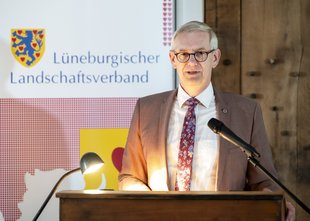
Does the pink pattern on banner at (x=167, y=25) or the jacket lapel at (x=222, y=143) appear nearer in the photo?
the jacket lapel at (x=222, y=143)

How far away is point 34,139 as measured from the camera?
336 centimetres

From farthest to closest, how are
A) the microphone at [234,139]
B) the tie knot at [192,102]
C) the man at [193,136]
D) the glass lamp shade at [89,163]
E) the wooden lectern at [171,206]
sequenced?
the tie knot at [192,102] → the man at [193,136] → the glass lamp shade at [89,163] → the microphone at [234,139] → the wooden lectern at [171,206]

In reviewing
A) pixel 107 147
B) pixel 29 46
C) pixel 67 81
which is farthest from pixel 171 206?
pixel 29 46

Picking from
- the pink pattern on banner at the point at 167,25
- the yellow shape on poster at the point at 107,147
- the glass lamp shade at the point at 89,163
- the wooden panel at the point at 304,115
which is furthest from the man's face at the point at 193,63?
the wooden panel at the point at 304,115

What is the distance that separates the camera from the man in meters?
2.54

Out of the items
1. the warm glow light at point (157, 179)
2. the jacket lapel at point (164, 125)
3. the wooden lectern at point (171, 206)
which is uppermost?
the jacket lapel at point (164, 125)

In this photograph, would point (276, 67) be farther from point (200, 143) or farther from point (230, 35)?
point (200, 143)

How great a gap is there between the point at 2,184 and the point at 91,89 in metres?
0.73

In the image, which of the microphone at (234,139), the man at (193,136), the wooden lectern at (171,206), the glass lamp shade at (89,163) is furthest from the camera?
the man at (193,136)

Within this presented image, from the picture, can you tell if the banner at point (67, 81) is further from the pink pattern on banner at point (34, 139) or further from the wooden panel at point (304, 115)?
the wooden panel at point (304, 115)

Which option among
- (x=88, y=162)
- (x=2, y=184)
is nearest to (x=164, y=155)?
(x=88, y=162)

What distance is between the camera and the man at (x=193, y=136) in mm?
2543

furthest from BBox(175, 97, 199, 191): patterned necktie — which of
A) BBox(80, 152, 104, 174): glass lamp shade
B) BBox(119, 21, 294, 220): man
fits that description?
BBox(80, 152, 104, 174): glass lamp shade

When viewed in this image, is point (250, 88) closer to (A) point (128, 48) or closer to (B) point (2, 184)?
(A) point (128, 48)
